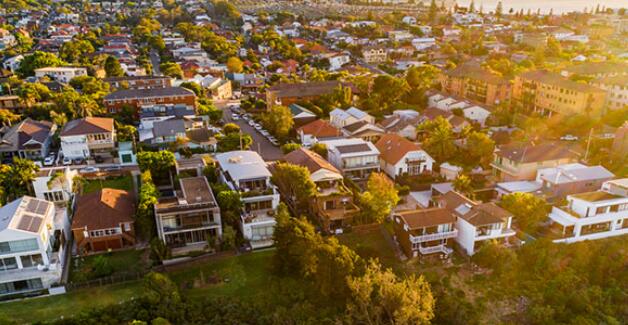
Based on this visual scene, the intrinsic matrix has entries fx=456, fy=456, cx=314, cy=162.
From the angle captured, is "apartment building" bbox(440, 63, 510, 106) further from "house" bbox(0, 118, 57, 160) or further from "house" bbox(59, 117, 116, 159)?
"house" bbox(0, 118, 57, 160)

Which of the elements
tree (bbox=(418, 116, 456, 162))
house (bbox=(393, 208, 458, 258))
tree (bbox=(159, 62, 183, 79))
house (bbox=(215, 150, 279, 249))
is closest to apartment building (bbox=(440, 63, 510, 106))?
tree (bbox=(418, 116, 456, 162))

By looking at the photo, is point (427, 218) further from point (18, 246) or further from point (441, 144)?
point (18, 246)

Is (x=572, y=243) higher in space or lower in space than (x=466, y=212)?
lower

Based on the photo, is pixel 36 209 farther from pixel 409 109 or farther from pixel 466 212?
pixel 409 109

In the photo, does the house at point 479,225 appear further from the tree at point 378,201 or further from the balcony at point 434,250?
the tree at point 378,201

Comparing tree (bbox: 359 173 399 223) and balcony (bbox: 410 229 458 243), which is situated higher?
tree (bbox: 359 173 399 223)

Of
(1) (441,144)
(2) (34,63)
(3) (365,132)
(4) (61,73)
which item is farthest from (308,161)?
(2) (34,63)

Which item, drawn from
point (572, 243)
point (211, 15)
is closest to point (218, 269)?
point (572, 243)
